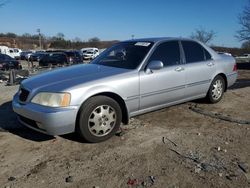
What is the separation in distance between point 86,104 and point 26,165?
1.15m

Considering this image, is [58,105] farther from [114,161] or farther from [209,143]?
[209,143]

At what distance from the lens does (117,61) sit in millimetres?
5590

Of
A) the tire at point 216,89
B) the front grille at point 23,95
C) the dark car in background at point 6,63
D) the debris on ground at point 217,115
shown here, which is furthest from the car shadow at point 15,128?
the dark car in background at point 6,63

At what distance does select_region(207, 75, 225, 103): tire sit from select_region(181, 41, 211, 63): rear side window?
22.2 inches

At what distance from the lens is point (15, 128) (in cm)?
543

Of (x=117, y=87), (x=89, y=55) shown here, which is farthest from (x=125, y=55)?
(x=89, y=55)

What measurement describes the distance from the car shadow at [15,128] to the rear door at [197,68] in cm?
278

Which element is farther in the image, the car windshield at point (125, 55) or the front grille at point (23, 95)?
the car windshield at point (125, 55)

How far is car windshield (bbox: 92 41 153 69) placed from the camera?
5.33 m

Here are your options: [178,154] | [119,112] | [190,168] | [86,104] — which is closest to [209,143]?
[178,154]

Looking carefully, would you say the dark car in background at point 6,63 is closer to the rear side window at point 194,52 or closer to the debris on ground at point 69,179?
the rear side window at point 194,52

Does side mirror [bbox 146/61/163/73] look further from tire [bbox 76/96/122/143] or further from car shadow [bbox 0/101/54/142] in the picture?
car shadow [bbox 0/101/54/142]

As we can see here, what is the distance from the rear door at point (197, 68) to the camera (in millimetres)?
5950

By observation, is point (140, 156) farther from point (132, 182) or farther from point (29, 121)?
point (29, 121)
